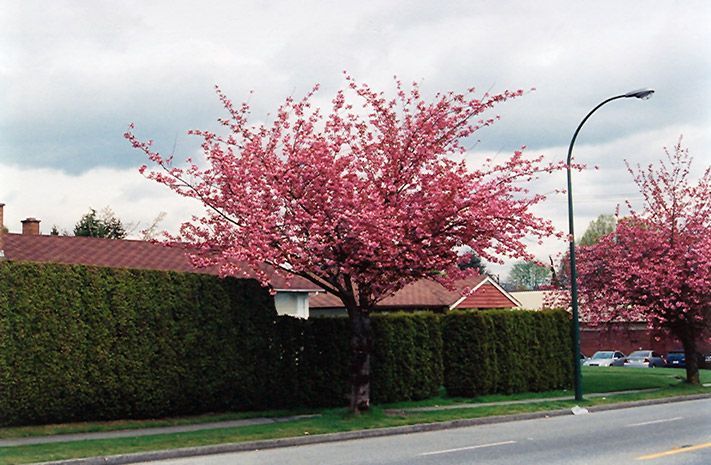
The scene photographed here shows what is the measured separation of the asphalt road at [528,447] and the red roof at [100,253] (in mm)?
13673

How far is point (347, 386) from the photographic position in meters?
22.4

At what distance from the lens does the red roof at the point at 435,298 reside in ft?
146

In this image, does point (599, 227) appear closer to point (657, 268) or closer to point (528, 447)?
point (657, 268)

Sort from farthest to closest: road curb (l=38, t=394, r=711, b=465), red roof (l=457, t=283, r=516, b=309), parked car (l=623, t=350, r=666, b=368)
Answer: parked car (l=623, t=350, r=666, b=368), red roof (l=457, t=283, r=516, b=309), road curb (l=38, t=394, r=711, b=465)

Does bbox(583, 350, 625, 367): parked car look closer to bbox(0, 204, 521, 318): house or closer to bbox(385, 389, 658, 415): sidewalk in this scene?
bbox(0, 204, 521, 318): house

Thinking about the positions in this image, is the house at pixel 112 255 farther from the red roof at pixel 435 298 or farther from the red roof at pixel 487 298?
the red roof at pixel 487 298

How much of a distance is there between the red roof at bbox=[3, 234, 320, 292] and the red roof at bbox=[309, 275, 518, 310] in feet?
29.7

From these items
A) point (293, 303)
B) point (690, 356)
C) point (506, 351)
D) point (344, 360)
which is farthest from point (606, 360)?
point (344, 360)

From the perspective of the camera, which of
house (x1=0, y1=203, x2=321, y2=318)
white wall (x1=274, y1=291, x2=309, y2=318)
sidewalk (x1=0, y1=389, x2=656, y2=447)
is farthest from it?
white wall (x1=274, y1=291, x2=309, y2=318)

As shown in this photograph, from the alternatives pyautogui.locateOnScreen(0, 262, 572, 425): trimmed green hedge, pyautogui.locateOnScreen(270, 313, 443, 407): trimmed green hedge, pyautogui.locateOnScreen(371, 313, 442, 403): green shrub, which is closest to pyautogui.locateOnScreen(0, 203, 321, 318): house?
pyautogui.locateOnScreen(371, 313, 442, 403): green shrub

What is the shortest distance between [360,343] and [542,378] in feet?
33.1

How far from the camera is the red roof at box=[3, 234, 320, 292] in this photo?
29.5m

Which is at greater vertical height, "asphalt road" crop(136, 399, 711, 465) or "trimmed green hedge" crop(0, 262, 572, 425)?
"trimmed green hedge" crop(0, 262, 572, 425)

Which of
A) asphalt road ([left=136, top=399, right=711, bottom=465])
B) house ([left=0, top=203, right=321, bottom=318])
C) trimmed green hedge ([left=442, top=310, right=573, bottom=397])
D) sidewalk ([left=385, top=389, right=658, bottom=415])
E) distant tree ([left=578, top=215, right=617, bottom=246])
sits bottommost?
sidewalk ([left=385, top=389, right=658, bottom=415])
